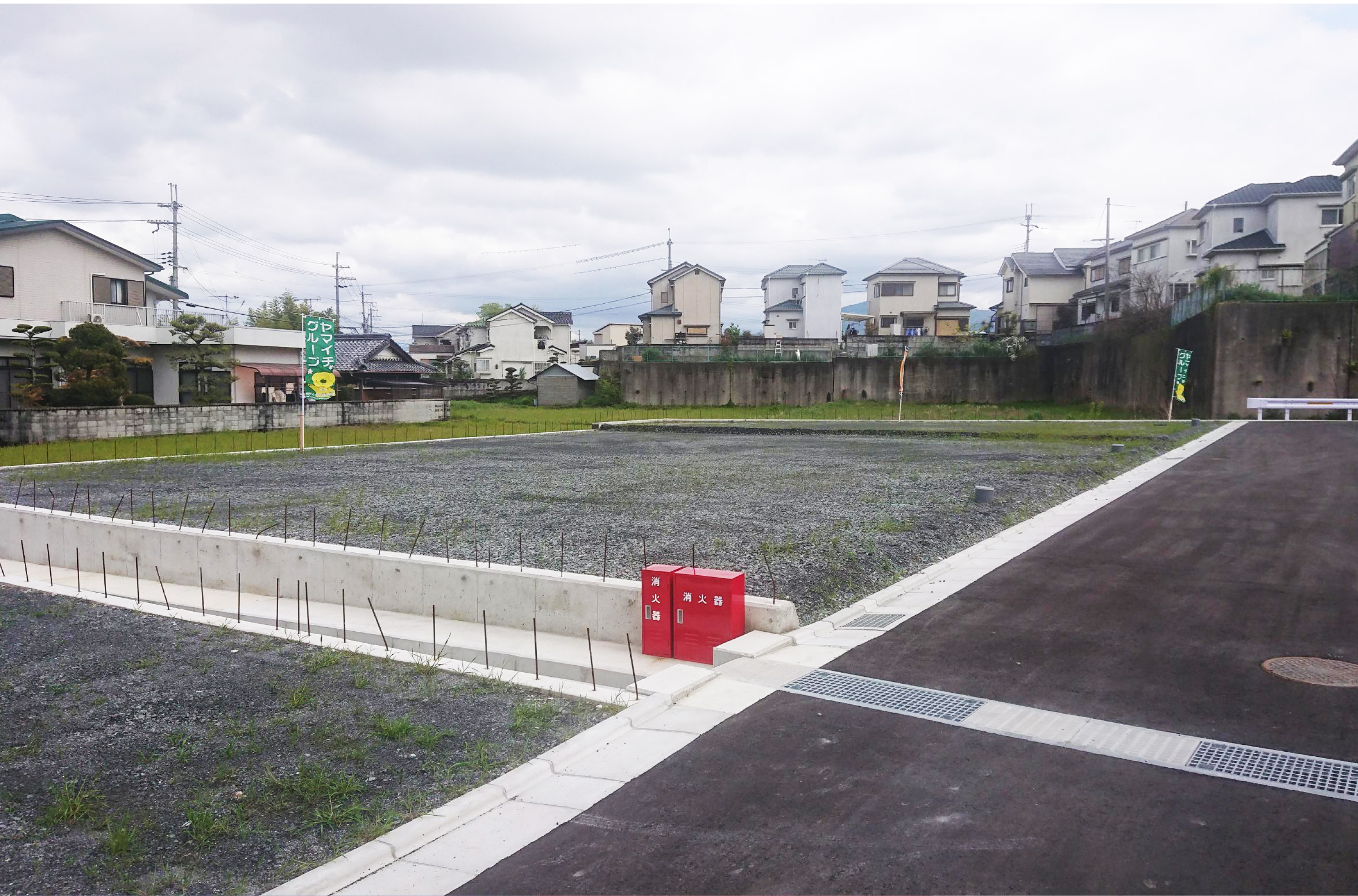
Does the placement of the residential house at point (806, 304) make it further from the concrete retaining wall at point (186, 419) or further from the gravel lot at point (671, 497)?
the gravel lot at point (671, 497)

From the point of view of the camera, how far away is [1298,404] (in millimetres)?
23203

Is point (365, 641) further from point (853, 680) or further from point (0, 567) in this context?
point (0, 567)

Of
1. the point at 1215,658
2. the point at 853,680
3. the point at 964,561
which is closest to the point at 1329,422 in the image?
the point at 964,561

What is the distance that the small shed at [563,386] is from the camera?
1700 inches

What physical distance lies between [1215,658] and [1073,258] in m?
51.0

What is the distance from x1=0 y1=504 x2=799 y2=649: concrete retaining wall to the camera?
7.18 meters

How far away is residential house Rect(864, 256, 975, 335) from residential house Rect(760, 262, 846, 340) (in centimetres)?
276

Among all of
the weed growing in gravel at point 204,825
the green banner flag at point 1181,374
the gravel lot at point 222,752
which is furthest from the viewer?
the green banner flag at point 1181,374

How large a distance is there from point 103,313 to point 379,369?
11632 mm

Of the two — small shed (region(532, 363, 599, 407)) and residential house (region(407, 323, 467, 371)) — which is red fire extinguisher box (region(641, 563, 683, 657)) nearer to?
small shed (region(532, 363, 599, 407))

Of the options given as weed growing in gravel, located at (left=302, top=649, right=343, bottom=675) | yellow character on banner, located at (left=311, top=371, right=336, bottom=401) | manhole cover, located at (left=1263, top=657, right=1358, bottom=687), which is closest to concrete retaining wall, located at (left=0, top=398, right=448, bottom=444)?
yellow character on banner, located at (left=311, top=371, right=336, bottom=401)

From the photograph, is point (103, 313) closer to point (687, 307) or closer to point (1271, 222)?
point (687, 307)

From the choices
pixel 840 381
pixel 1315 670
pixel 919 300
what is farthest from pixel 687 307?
pixel 1315 670

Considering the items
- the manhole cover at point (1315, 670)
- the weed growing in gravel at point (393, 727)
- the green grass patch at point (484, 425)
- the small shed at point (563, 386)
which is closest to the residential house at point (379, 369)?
the green grass patch at point (484, 425)
